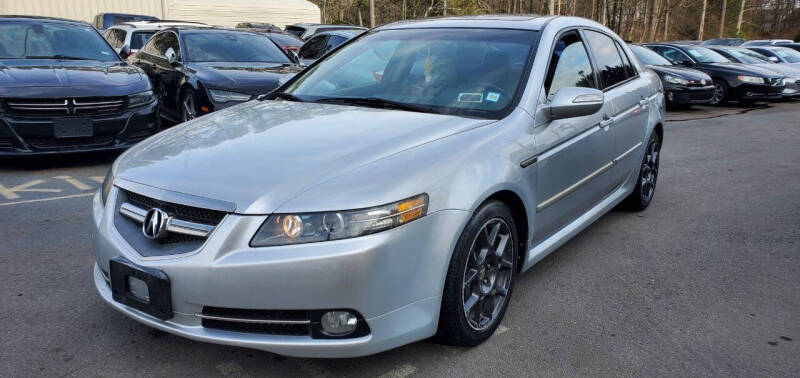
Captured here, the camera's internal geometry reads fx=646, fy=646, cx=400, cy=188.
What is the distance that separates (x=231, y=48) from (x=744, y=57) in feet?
46.5

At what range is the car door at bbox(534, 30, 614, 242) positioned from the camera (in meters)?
3.38

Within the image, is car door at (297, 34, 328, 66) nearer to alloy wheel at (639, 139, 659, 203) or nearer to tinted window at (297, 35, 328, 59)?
tinted window at (297, 35, 328, 59)

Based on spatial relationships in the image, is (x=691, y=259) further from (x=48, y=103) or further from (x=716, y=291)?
(x=48, y=103)

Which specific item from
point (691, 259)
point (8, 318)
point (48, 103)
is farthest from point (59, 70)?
point (691, 259)

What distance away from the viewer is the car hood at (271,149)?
2.48 metres

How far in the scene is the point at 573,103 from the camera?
3.33 metres

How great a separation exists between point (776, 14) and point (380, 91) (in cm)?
6365

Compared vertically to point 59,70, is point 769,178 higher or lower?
lower

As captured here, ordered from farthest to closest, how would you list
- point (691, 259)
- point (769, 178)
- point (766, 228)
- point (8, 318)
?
point (769, 178), point (766, 228), point (691, 259), point (8, 318)

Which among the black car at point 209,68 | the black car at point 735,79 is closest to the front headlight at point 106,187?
the black car at point 209,68

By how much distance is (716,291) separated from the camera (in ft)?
12.1

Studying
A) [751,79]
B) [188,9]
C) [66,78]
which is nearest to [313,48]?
[66,78]

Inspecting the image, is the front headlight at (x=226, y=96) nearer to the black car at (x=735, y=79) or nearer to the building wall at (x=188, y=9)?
the black car at (x=735, y=79)

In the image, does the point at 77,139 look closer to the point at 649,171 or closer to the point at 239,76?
the point at 239,76
